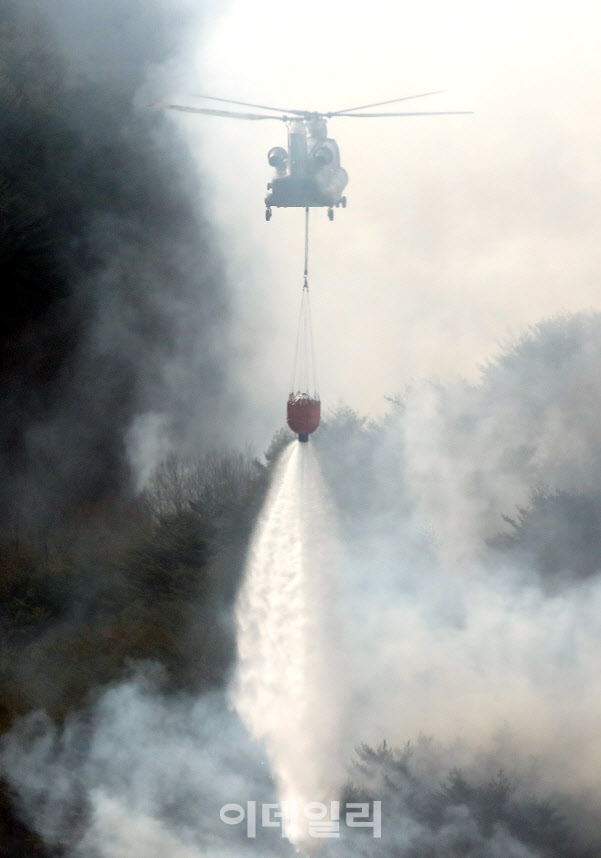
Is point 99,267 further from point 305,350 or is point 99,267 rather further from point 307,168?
point 307,168

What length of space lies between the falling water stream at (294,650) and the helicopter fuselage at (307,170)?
6784 millimetres

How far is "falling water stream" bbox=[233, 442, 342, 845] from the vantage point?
81.5 feet

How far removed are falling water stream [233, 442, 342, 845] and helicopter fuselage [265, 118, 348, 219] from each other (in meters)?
6.78

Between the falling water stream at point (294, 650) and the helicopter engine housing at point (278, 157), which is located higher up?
the helicopter engine housing at point (278, 157)

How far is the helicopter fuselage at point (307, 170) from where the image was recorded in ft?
82.4

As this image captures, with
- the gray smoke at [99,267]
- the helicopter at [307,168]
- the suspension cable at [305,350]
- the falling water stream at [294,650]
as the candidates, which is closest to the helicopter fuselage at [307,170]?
the helicopter at [307,168]

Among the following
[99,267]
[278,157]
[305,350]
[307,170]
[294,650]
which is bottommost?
[294,650]

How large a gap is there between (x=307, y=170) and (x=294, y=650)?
1013 cm

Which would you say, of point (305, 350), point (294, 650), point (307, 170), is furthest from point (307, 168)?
point (305, 350)

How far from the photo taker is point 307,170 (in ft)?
82.7

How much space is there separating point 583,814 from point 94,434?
84.7 ft

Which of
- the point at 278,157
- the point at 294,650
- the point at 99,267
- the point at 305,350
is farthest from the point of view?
the point at 99,267

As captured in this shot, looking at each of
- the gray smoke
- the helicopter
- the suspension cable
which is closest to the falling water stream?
the helicopter

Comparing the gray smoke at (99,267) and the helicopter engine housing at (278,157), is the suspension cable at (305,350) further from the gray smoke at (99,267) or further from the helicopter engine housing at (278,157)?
the helicopter engine housing at (278,157)
